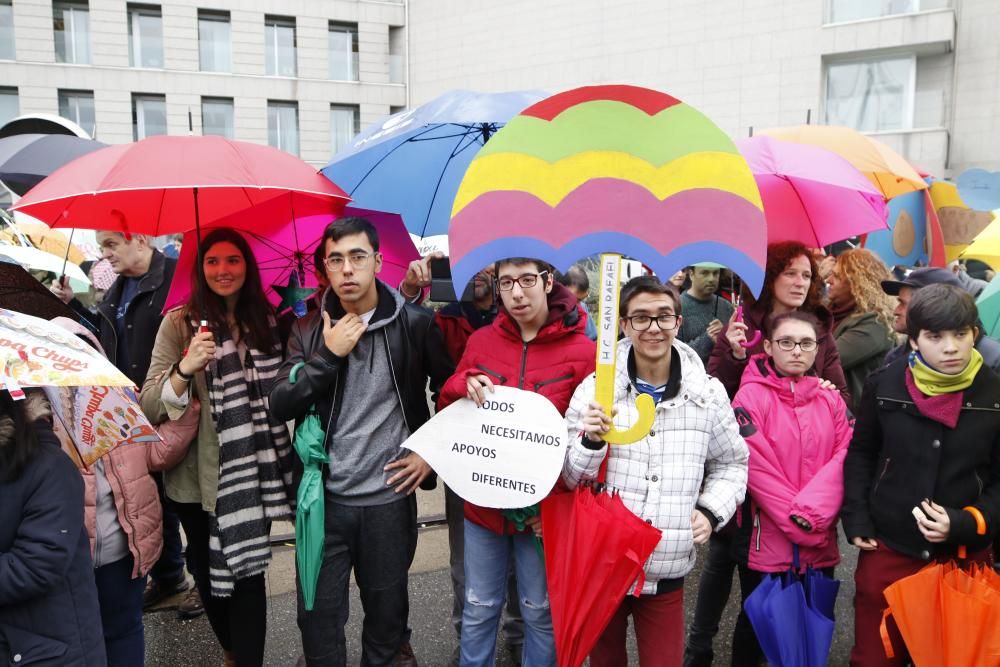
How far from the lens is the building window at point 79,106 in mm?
23828

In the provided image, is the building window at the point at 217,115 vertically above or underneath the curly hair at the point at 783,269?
above

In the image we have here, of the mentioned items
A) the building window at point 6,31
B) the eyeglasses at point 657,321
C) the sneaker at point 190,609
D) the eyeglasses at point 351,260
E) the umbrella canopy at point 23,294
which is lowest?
the sneaker at point 190,609

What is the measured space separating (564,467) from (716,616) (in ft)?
4.53

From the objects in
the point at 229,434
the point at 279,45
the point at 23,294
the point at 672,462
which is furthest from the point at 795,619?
the point at 279,45

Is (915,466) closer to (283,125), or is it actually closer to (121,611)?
(121,611)

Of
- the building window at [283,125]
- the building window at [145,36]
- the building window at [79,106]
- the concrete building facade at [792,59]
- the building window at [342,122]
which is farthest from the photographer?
the building window at [342,122]

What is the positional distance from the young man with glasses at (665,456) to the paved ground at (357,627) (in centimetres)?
123

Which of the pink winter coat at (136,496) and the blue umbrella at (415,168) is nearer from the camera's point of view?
the pink winter coat at (136,496)

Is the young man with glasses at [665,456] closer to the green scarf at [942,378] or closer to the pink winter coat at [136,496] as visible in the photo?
the green scarf at [942,378]

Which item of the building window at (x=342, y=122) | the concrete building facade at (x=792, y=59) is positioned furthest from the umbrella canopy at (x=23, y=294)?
the building window at (x=342, y=122)

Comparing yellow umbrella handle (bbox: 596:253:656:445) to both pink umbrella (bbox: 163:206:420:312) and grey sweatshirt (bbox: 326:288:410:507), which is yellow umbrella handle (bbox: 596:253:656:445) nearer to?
grey sweatshirt (bbox: 326:288:410:507)

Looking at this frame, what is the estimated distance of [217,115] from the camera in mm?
25391

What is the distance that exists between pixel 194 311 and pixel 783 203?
2739 millimetres

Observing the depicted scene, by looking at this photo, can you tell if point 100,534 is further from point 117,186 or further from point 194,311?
point 117,186
